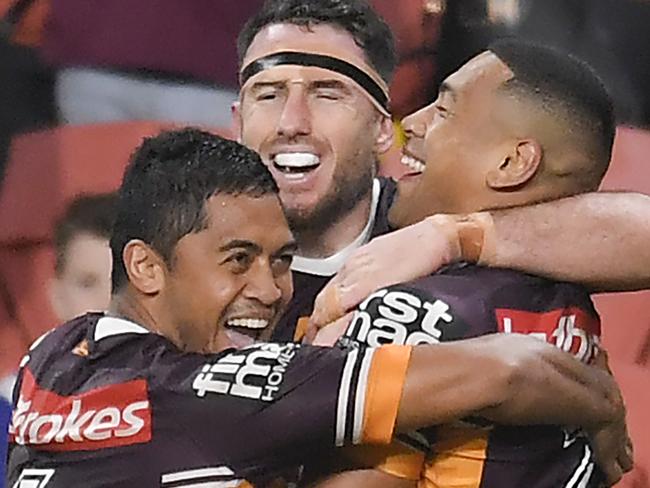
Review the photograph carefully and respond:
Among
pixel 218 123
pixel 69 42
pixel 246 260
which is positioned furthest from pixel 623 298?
pixel 246 260

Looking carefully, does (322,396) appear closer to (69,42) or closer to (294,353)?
(294,353)

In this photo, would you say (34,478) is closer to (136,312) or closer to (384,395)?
(136,312)

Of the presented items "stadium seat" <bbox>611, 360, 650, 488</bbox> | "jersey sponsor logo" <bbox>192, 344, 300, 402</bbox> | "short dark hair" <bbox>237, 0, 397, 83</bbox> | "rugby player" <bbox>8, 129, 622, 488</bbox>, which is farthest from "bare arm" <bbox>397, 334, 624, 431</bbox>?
"stadium seat" <bbox>611, 360, 650, 488</bbox>

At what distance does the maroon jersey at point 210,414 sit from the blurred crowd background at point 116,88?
119 centimetres

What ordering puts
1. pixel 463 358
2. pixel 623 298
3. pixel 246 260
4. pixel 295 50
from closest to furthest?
pixel 463 358, pixel 246 260, pixel 295 50, pixel 623 298

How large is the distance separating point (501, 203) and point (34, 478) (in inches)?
20.5

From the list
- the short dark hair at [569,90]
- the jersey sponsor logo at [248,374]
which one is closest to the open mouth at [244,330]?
the jersey sponsor logo at [248,374]

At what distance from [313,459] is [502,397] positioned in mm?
189

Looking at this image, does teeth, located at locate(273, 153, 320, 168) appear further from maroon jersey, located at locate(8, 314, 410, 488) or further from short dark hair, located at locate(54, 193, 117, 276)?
short dark hair, located at locate(54, 193, 117, 276)

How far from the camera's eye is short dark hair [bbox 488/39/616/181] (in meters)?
1.40

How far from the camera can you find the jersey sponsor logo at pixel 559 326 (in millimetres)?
1325

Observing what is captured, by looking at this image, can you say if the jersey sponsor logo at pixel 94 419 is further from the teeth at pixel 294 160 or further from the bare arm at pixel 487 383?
the teeth at pixel 294 160

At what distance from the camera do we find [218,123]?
2.49 meters

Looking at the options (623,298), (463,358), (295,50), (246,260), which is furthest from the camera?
(623,298)
